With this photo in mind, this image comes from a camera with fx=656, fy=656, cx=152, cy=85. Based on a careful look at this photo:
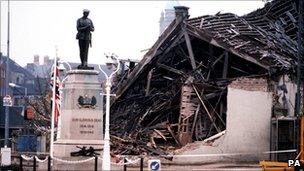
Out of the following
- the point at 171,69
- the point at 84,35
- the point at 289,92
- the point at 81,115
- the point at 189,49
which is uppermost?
the point at 189,49

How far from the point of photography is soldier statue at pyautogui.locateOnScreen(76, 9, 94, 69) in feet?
77.0

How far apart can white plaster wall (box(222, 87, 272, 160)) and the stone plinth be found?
7.22 meters

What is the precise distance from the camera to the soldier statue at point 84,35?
2347cm

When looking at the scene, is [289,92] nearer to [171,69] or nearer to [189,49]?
[189,49]

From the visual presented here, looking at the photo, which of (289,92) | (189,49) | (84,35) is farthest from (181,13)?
(84,35)

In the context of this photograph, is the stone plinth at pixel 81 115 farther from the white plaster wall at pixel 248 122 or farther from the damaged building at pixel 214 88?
the white plaster wall at pixel 248 122

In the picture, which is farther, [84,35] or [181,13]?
[181,13]

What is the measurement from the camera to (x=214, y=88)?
29812mm

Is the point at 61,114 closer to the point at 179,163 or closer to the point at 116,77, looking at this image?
the point at 179,163

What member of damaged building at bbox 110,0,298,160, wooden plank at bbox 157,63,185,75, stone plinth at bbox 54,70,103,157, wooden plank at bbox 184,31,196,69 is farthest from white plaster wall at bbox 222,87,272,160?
stone plinth at bbox 54,70,103,157

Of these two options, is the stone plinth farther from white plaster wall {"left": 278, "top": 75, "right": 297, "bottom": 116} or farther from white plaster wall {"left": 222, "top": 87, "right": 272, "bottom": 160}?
white plaster wall {"left": 278, "top": 75, "right": 297, "bottom": 116}

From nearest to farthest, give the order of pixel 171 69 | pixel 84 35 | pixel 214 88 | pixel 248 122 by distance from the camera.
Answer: pixel 84 35
pixel 248 122
pixel 214 88
pixel 171 69

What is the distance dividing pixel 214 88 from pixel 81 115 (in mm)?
9063

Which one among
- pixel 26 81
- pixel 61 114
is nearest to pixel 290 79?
pixel 61 114
